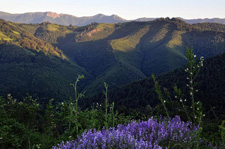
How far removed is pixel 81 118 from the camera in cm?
532

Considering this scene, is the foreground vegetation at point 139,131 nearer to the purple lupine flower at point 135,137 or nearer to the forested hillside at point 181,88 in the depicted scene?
the purple lupine flower at point 135,137

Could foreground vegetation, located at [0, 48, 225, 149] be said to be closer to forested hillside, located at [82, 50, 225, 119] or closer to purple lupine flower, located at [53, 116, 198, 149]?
purple lupine flower, located at [53, 116, 198, 149]

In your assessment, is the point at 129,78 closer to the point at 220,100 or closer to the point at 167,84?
the point at 167,84

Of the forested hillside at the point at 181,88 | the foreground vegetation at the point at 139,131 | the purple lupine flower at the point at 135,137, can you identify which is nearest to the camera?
the purple lupine flower at the point at 135,137

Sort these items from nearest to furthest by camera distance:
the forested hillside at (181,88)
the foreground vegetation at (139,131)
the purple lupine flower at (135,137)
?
the purple lupine flower at (135,137) → the foreground vegetation at (139,131) → the forested hillside at (181,88)

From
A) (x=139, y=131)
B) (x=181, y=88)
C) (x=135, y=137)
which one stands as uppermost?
(x=139, y=131)

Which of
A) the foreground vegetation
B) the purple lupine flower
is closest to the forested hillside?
the foreground vegetation

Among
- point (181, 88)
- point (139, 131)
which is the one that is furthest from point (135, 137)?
point (181, 88)

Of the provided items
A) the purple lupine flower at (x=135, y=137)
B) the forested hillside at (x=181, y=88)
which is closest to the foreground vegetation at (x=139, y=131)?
the purple lupine flower at (x=135, y=137)

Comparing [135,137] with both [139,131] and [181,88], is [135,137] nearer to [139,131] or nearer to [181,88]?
[139,131]

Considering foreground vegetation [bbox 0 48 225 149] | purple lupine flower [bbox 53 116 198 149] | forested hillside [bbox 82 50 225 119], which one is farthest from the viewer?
forested hillside [bbox 82 50 225 119]

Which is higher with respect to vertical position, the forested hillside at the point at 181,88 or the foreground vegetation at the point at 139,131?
the foreground vegetation at the point at 139,131

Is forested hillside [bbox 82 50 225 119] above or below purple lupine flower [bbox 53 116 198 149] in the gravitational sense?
below

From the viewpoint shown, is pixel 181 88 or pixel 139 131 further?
pixel 181 88
